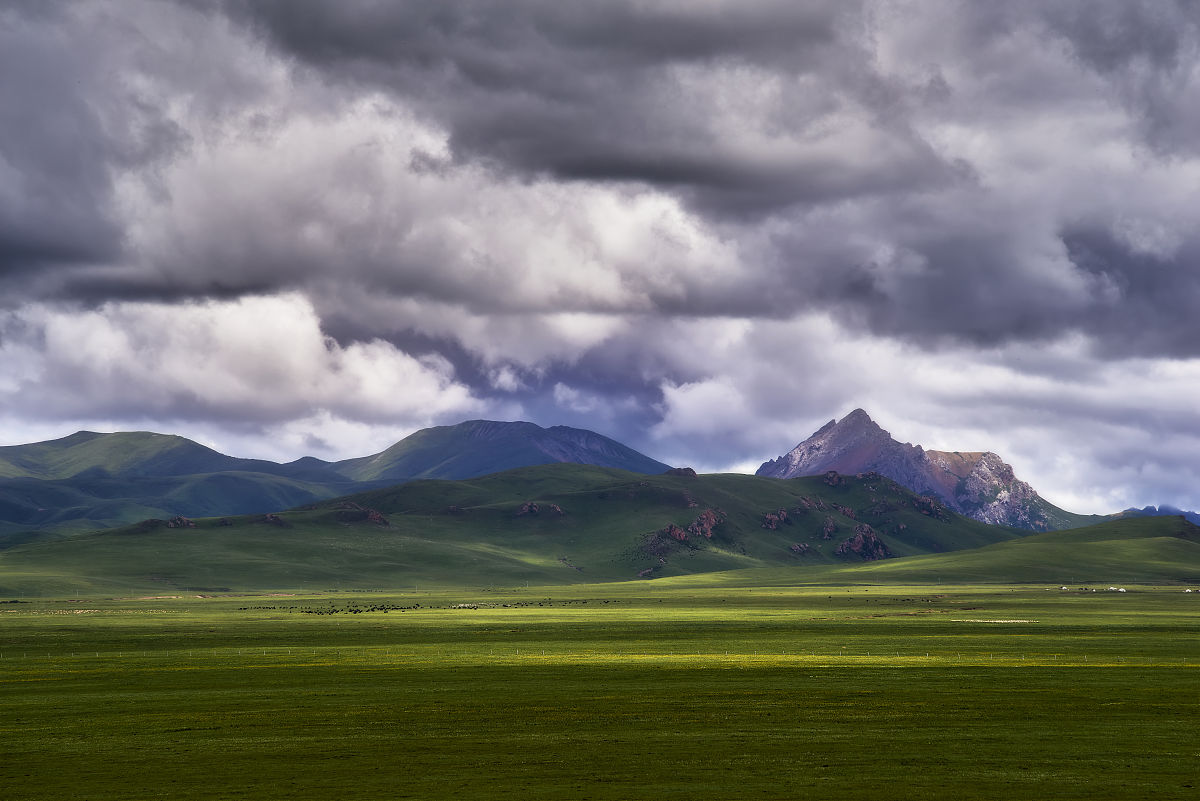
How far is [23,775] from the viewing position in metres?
54.7

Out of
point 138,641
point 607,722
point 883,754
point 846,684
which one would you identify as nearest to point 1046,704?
point 846,684

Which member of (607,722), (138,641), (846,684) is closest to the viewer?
(607,722)

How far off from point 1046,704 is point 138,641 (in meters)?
117

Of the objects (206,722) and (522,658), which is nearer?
(206,722)

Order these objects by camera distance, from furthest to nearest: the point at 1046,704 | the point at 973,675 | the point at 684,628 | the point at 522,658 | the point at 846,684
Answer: the point at 684,628 → the point at 522,658 → the point at 973,675 → the point at 846,684 → the point at 1046,704

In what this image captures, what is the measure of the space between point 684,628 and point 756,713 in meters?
99.5

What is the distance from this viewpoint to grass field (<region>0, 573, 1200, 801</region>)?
51.6 metres

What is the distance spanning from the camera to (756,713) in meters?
71.3

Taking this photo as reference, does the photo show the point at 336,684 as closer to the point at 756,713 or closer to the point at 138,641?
the point at 756,713

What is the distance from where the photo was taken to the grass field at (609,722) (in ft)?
169

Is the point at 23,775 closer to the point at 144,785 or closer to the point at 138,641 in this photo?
the point at 144,785

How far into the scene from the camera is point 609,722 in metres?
68.4

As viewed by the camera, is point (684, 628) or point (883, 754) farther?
point (684, 628)

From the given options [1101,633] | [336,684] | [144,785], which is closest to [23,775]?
[144,785]
